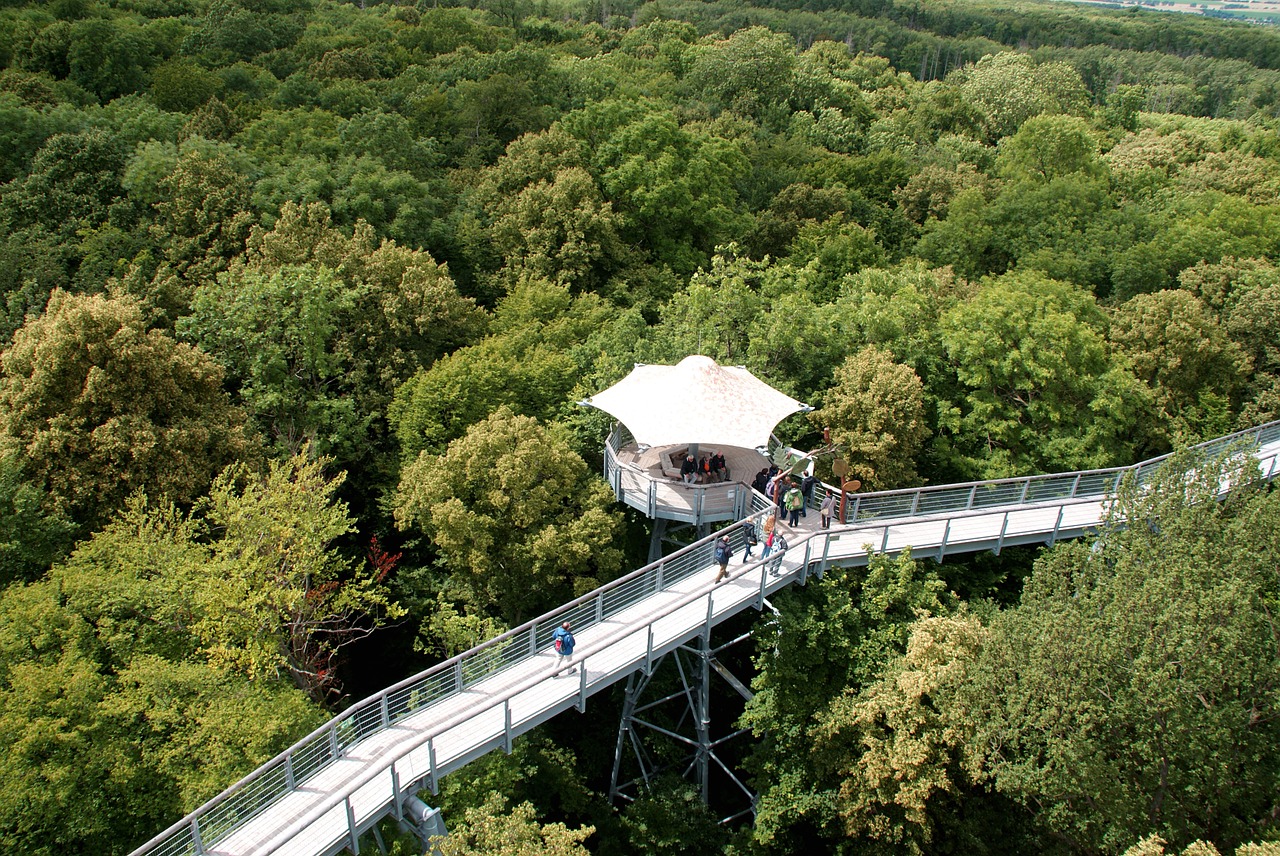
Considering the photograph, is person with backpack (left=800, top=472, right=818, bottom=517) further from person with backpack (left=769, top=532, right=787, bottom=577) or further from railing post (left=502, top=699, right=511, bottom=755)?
railing post (left=502, top=699, right=511, bottom=755)

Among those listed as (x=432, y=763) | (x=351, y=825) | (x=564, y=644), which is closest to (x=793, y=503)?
(x=564, y=644)

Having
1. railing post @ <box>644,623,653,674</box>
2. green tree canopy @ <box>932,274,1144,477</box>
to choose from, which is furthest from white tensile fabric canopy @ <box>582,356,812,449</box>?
green tree canopy @ <box>932,274,1144,477</box>

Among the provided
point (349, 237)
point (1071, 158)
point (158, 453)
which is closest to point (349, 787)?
point (158, 453)

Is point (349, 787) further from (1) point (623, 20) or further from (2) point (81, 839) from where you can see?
(1) point (623, 20)

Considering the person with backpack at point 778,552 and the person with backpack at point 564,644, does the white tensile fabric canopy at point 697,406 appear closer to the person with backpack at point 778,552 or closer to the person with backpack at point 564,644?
the person with backpack at point 778,552

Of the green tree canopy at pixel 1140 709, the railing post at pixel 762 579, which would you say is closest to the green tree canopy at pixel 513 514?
the railing post at pixel 762 579
